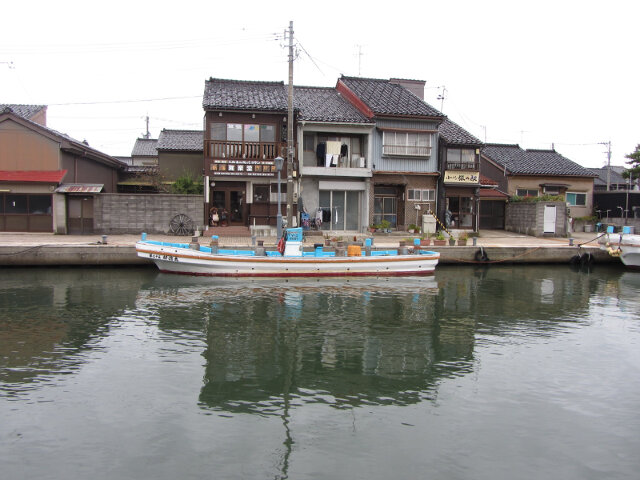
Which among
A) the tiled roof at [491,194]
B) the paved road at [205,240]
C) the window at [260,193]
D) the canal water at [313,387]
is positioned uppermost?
the tiled roof at [491,194]

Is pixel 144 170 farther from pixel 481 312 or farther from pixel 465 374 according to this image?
pixel 465 374

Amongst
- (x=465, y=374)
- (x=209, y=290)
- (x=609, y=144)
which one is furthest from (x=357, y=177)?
(x=609, y=144)

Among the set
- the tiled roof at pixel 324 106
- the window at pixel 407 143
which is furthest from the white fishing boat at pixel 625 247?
the tiled roof at pixel 324 106

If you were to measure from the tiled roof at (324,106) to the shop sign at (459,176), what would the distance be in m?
5.84

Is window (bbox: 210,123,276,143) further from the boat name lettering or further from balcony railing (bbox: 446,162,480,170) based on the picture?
balcony railing (bbox: 446,162,480,170)

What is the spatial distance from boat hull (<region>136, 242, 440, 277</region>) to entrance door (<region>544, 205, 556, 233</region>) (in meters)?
15.0

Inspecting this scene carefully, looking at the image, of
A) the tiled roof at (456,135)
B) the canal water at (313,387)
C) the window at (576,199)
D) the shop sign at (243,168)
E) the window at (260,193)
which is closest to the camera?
the canal water at (313,387)

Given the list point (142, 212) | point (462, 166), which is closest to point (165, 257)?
point (142, 212)

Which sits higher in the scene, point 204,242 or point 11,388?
point 204,242

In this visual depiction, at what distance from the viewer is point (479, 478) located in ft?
22.6

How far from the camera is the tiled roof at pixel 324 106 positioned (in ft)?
96.7

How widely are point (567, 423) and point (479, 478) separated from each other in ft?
8.16

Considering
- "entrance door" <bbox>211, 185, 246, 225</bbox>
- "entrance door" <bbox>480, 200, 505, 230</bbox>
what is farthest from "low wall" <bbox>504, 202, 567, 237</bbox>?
"entrance door" <bbox>211, 185, 246, 225</bbox>

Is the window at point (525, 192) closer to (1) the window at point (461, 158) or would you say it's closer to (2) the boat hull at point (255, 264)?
(1) the window at point (461, 158)
